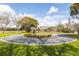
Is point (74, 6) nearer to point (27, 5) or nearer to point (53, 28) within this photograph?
point (53, 28)

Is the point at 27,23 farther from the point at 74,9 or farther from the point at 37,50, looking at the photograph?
the point at 74,9

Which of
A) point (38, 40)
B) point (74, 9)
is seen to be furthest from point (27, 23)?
→ point (74, 9)

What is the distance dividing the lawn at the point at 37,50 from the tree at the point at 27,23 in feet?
0.36

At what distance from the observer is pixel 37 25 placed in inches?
41.3

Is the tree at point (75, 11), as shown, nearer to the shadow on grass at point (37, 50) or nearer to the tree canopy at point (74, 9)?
the tree canopy at point (74, 9)

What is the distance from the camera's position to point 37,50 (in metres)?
1.02

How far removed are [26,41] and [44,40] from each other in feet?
0.35

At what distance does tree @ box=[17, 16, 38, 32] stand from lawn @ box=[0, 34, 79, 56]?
0.36ft

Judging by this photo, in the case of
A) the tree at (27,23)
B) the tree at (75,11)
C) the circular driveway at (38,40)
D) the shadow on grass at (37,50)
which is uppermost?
the tree at (75,11)

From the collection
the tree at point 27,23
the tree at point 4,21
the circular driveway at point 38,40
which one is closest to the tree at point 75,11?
the circular driveway at point 38,40

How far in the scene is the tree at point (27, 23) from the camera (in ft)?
3.43

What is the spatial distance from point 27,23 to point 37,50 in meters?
0.17

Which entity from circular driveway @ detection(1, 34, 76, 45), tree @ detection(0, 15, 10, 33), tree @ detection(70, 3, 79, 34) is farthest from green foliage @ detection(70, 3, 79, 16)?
tree @ detection(0, 15, 10, 33)

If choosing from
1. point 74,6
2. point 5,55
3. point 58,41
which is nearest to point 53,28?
point 58,41
